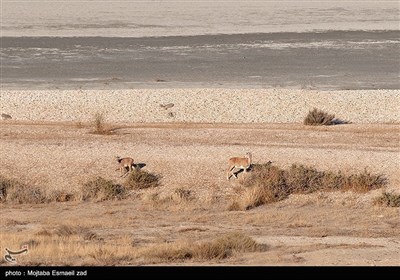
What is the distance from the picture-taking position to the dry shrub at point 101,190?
24516 millimetres

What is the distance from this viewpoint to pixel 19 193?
2452cm

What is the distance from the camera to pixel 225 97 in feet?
122

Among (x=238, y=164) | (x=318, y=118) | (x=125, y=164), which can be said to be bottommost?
(x=238, y=164)

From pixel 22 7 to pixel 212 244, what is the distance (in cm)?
5357

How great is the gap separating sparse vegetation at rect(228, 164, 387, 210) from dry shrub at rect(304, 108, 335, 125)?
7114 millimetres

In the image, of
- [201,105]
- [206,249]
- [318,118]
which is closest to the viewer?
[206,249]

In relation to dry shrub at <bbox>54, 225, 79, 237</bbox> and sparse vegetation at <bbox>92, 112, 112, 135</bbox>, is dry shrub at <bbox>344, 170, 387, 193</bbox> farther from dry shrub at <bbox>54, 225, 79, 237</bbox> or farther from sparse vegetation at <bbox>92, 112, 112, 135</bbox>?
sparse vegetation at <bbox>92, 112, 112, 135</bbox>

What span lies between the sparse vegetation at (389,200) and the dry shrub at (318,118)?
811 centimetres

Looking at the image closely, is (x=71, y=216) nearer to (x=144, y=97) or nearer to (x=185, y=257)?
(x=185, y=257)

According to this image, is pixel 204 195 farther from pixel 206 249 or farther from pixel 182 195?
pixel 206 249

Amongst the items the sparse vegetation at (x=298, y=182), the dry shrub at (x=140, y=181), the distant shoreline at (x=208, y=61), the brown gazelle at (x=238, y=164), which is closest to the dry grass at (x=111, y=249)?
the sparse vegetation at (x=298, y=182)

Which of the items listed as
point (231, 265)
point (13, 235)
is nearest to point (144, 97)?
point (13, 235)

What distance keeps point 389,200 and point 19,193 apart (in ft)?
27.6

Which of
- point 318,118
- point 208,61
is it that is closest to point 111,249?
point 318,118
